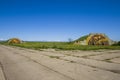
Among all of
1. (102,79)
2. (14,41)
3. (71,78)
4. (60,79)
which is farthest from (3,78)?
(14,41)

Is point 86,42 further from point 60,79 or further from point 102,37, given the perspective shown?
point 60,79

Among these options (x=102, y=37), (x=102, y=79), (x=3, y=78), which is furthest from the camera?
(x=102, y=37)

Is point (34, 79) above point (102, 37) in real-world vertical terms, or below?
below

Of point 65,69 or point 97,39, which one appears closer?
point 65,69

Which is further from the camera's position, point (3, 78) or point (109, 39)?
point (109, 39)

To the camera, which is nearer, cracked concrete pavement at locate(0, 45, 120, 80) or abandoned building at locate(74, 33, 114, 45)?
cracked concrete pavement at locate(0, 45, 120, 80)

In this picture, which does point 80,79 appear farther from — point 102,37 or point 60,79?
point 102,37

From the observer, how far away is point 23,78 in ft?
18.2

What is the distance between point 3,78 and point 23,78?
0.86 meters

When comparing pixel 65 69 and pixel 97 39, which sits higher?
pixel 97 39

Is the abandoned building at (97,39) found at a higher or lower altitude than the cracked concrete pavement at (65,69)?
higher

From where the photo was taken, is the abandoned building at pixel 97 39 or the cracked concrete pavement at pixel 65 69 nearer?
the cracked concrete pavement at pixel 65 69

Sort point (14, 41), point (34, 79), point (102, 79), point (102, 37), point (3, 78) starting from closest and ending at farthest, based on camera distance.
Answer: point (102, 79), point (34, 79), point (3, 78), point (102, 37), point (14, 41)

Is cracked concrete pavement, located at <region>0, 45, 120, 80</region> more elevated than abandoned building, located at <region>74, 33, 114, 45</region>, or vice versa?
abandoned building, located at <region>74, 33, 114, 45</region>
